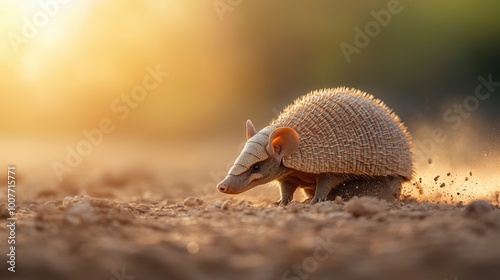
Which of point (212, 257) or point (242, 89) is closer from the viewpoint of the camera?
point (212, 257)

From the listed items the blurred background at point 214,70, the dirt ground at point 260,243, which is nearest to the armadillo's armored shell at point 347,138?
the dirt ground at point 260,243

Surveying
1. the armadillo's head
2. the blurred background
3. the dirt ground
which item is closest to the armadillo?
the armadillo's head

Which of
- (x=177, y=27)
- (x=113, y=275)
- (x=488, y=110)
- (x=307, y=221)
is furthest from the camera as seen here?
(x=177, y=27)

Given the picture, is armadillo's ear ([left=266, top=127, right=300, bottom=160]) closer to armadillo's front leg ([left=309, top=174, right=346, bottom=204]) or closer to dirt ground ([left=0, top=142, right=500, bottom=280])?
armadillo's front leg ([left=309, top=174, right=346, bottom=204])

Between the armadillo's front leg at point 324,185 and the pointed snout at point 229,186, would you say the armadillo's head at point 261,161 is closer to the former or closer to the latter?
the pointed snout at point 229,186

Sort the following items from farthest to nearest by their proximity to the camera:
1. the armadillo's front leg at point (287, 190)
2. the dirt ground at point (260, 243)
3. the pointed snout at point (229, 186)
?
the armadillo's front leg at point (287, 190)
the pointed snout at point (229, 186)
the dirt ground at point (260, 243)

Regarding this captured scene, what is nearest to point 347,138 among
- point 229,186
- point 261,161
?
point 261,161

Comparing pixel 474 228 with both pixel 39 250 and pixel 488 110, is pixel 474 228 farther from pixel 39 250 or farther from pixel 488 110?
pixel 488 110

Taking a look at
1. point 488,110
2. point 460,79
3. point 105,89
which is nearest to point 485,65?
point 460,79
